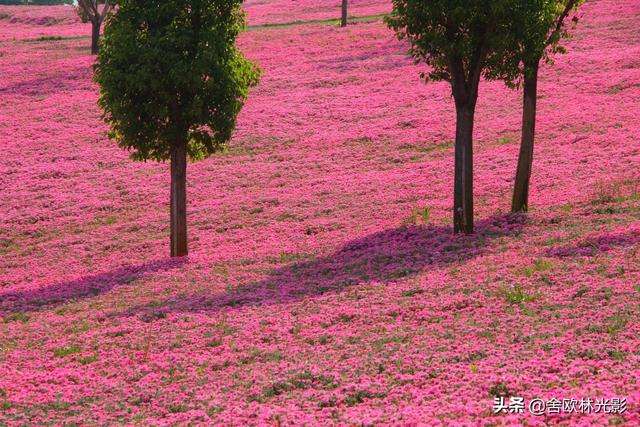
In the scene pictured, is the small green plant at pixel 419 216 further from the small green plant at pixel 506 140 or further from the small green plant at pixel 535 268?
the small green plant at pixel 506 140

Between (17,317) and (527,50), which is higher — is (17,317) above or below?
below

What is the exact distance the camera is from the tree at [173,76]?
85.1 ft

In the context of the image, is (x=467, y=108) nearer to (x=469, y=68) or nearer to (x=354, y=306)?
(x=469, y=68)

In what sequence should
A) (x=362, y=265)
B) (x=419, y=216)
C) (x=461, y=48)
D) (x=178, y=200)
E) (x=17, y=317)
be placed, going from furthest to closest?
(x=419, y=216) → (x=178, y=200) → (x=461, y=48) → (x=362, y=265) → (x=17, y=317)

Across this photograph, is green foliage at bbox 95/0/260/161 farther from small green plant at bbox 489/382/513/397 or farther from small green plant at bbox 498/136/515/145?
small green plant at bbox 489/382/513/397

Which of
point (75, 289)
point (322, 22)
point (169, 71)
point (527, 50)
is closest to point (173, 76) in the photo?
point (169, 71)

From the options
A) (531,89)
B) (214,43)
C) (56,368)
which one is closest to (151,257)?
(214,43)

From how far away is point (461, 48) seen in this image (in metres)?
23.1

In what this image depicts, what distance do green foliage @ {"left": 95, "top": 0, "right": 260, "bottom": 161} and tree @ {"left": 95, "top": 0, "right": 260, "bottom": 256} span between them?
1.3 inches

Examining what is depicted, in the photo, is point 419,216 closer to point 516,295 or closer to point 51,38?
point 516,295

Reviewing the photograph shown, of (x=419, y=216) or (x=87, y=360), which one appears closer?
(x=87, y=360)

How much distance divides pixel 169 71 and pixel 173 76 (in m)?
0.36

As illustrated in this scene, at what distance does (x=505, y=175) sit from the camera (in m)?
31.0

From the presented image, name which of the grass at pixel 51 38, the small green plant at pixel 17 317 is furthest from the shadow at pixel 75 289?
the grass at pixel 51 38
